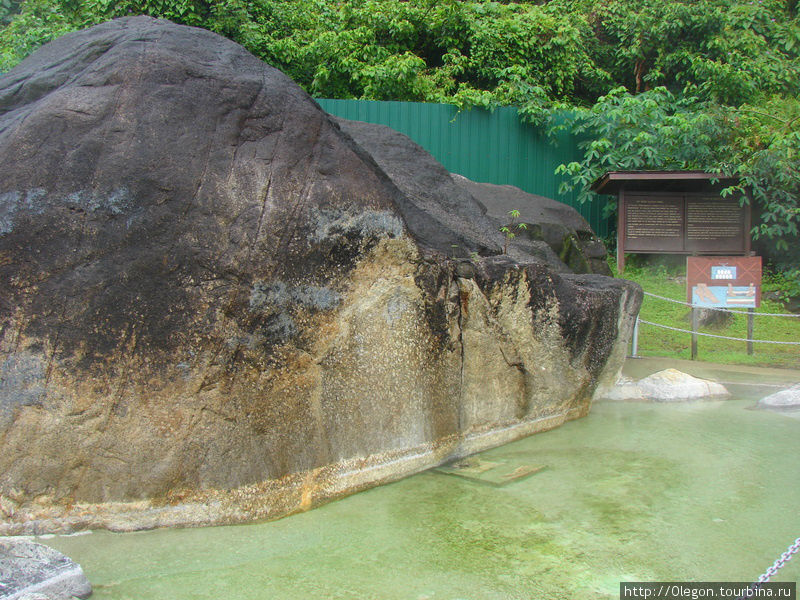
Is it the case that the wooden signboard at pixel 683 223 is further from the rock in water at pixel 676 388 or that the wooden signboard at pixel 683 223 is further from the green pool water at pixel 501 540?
the green pool water at pixel 501 540

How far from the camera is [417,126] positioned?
35.3ft

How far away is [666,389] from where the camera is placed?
5918 mm

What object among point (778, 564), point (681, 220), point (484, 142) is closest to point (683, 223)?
point (681, 220)

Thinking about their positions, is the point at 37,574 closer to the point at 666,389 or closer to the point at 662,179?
the point at 666,389

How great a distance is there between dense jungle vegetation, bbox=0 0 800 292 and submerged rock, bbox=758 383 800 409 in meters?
4.60

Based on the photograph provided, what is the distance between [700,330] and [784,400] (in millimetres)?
3775

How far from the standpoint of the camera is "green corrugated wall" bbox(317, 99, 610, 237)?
1067 centimetres

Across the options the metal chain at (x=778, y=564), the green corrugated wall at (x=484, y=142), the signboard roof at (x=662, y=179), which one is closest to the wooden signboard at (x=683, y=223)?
the signboard roof at (x=662, y=179)

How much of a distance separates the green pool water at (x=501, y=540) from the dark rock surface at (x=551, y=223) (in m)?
3.93

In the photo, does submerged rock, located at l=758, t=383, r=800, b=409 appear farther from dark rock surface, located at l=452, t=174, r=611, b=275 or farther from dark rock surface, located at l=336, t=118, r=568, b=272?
dark rock surface, located at l=452, t=174, r=611, b=275

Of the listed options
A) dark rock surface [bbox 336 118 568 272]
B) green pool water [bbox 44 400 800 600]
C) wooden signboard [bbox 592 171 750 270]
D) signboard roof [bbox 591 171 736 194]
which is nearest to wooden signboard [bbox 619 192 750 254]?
wooden signboard [bbox 592 171 750 270]

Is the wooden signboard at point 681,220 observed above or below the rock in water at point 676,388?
above

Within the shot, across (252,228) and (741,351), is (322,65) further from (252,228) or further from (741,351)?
(252,228)

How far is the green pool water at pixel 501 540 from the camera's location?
2650 millimetres
